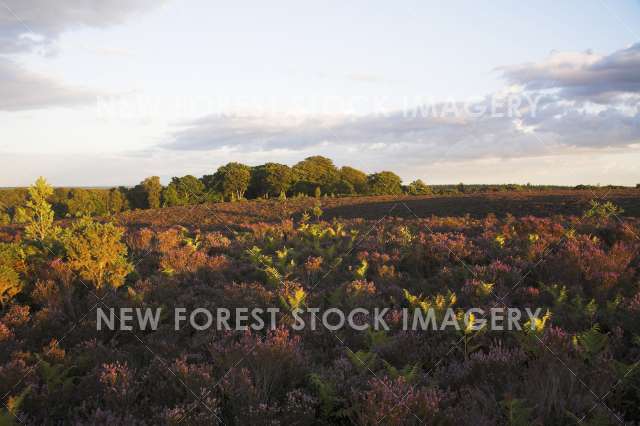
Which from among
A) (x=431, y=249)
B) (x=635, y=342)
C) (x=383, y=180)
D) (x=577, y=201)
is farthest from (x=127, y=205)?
(x=635, y=342)

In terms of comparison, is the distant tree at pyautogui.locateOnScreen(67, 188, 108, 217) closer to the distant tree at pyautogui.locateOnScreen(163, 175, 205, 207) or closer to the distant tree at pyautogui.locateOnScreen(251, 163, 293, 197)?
the distant tree at pyautogui.locateOnScreen(163, 175, 205, 207)

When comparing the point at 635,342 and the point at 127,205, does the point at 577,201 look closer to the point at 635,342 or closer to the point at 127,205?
the point at 635,342

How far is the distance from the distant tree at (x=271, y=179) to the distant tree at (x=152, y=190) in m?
12.9

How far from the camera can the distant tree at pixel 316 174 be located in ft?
205

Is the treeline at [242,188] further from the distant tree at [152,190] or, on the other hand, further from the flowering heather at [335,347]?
the flowering heather at [335,347]

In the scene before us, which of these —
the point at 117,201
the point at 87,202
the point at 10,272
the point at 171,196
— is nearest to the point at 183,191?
the point at 171,196

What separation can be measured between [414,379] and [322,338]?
1.43 meters

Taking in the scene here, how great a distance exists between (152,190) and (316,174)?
2349 cm


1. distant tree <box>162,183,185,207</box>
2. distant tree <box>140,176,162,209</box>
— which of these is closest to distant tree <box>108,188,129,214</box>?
distant tree <box>140,176,162,209</box>

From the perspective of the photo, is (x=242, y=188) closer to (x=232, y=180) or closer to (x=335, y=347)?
(x=232, y=180)

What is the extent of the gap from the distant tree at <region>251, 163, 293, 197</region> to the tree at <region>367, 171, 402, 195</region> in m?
12.5

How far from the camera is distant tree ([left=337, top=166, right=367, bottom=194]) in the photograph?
226 ft

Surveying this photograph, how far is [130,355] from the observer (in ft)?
15.1

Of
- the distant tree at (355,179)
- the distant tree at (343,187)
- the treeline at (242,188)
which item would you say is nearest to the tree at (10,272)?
the treeline at (242,188)
